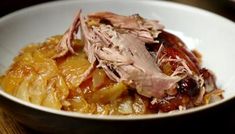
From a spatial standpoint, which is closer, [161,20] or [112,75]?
[112,75]

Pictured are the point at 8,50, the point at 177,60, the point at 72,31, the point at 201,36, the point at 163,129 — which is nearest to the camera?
the point at 163,129

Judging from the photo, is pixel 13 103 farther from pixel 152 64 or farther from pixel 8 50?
pixel 8 50

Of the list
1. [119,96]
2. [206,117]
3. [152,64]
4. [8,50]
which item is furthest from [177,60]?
[8,50]

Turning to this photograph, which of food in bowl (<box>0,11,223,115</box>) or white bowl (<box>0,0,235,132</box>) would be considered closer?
food in bowl (<box>0,11,223,115</box>)

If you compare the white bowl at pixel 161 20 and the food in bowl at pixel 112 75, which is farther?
the white bowl at pixel 161 20

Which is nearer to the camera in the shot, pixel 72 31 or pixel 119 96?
pixel 119 96

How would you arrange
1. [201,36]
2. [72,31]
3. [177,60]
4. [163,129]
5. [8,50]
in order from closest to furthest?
[163,129], [177,60], [72,31], [8,50], [201,36]

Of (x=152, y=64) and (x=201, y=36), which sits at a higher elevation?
(x=152, y=64)
